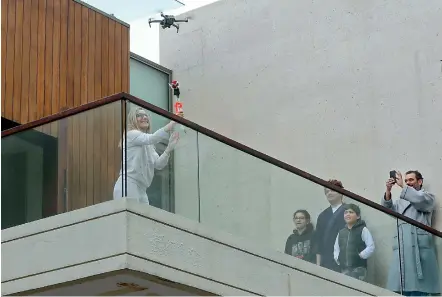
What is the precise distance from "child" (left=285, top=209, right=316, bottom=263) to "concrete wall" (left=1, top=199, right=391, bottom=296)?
0.90 ft

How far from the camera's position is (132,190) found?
345 inches

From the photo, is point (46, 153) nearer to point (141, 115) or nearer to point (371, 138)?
point (141, 115)

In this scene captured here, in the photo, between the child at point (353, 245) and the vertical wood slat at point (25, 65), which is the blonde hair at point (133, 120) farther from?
the vertical wood slat at point (25, 65)

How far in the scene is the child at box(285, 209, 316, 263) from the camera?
33.0 ft

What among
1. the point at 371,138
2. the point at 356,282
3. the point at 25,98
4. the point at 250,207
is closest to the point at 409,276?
the point at 356,282

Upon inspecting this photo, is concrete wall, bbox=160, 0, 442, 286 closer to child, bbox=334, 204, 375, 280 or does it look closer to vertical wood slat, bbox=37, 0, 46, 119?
child, bbox=334, 204, 375, 280

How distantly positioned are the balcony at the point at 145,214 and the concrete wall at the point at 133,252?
1 centimetres

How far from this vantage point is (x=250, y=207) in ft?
31.9

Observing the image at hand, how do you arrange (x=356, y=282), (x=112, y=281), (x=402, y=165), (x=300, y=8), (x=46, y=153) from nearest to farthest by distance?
(x=112, y=281), (x=46, y=153), (x=356, y=282), (x=402, y=165), (x=300, y=8)

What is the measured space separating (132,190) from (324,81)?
569 centimetres

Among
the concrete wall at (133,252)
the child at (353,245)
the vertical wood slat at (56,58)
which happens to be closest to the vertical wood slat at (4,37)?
the vertical wood slat at (56,58)

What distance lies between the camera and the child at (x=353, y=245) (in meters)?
10.3

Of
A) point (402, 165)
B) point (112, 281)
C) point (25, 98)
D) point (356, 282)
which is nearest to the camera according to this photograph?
point (112, 281)

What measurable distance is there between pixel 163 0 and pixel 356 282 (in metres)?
4.70
